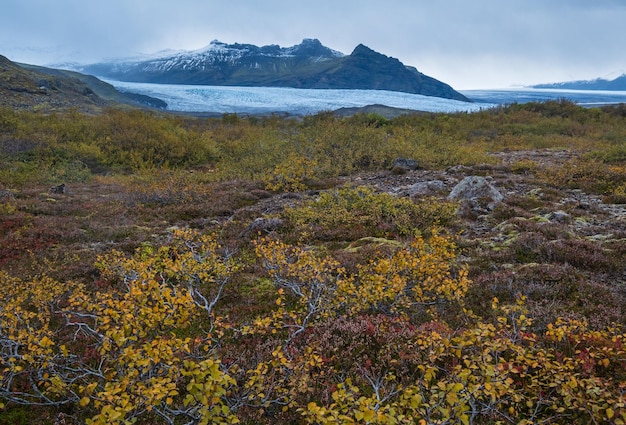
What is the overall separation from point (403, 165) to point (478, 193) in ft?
26.3

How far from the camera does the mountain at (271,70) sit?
152 m

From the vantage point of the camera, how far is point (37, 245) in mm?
10609

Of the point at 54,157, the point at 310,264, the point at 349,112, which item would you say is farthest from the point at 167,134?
the point at 349,112

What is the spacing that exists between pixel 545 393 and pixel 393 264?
2.73 m

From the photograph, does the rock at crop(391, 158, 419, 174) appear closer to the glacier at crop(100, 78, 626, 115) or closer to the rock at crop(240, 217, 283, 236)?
the rock at crop(240, 217, 283, 236)

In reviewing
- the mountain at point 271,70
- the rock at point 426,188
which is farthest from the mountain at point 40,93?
the mountain at point 271,70

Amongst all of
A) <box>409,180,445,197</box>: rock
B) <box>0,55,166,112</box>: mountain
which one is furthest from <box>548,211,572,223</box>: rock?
<box>0,55,166,112</box>: mountain

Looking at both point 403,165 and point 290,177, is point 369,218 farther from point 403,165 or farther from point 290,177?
point 403,165

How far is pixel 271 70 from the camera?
17100 cm

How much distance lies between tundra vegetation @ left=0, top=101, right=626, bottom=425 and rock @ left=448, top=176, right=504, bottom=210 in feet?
1.54

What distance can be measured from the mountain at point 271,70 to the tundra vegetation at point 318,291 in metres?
136

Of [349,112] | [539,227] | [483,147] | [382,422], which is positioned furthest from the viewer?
[349,112]

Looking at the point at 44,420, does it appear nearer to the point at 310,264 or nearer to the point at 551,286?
the point at 310,264

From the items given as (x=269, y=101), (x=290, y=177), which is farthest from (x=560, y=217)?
(x=269, y=101)
